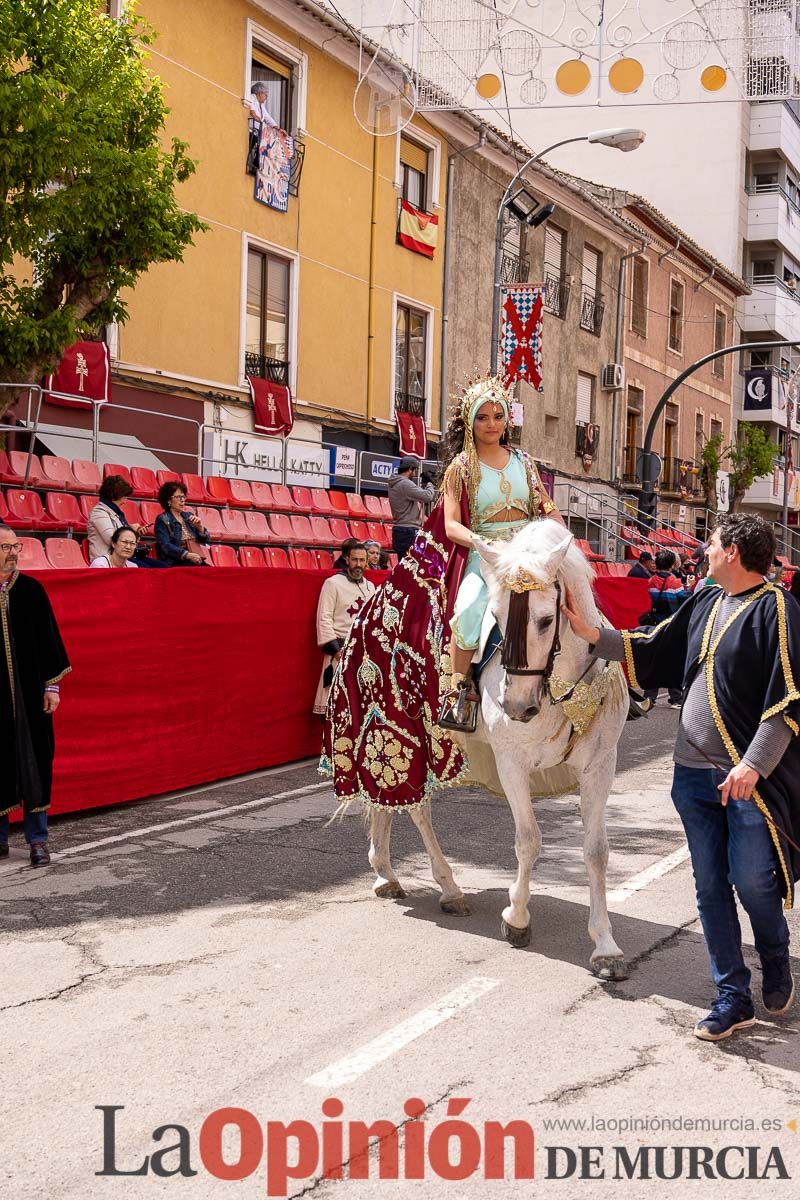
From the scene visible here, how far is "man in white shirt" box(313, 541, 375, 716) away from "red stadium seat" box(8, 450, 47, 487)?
11.7 feet

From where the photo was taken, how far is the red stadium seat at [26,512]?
40.0 ft

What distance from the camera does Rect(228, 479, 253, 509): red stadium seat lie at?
16469 millimetres

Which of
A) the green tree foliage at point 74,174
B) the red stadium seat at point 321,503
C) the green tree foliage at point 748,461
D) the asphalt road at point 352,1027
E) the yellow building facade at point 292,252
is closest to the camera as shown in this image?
the asphalt road at point 352,1027

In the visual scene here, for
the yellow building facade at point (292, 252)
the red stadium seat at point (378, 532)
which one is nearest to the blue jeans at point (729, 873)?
the red stadium seat at point (378, 532)

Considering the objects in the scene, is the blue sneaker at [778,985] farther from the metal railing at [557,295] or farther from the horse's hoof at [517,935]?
the metal railing at [557,295]

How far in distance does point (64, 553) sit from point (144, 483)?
10.1ft

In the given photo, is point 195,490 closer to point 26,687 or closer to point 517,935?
point 26,687

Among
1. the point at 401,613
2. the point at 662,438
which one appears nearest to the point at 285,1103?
the point at 401,613

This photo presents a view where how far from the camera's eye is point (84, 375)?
599 inches

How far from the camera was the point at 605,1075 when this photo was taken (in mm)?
4094

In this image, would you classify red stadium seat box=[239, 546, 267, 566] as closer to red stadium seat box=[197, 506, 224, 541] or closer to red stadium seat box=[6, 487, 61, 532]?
red stadium seat box=[197, 506, 224, 541]

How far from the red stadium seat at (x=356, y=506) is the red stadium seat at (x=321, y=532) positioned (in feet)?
3.22

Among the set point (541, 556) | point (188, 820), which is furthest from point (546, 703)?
point (188, 820)

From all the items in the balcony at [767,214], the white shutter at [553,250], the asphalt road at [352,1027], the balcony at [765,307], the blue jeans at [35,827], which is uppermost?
the balcony at [767,214]
